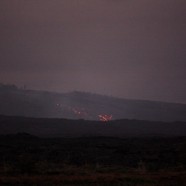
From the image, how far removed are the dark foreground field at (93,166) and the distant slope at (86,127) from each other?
37311 mm

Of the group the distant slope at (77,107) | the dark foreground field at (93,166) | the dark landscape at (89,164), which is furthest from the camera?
the distant slope at (77,107)

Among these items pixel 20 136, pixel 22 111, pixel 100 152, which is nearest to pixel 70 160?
pixel 100 152

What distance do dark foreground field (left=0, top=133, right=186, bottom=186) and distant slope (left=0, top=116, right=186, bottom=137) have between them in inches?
1469

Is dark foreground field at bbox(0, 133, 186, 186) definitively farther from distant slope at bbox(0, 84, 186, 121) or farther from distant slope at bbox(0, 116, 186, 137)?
distant slope at bbox(0, 84, 186, 121)

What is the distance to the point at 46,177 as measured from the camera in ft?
85.6

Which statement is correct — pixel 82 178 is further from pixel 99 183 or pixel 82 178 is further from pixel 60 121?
pixel 60 121

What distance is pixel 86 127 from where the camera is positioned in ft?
356

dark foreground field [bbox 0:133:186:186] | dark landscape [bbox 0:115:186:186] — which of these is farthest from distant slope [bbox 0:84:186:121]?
dark foreground field [bbox 0:133:186:186]

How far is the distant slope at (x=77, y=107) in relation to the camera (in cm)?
15700

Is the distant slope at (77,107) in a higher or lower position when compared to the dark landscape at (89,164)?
higher

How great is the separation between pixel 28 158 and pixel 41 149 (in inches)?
737

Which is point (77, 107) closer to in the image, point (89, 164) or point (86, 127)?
point (86, 127)

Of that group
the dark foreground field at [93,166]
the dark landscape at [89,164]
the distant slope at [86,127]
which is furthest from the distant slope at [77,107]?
the dark foreground field at [93,166]

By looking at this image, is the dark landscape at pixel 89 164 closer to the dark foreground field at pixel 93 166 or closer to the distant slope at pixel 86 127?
the dark foreground field at pixel 93 166
